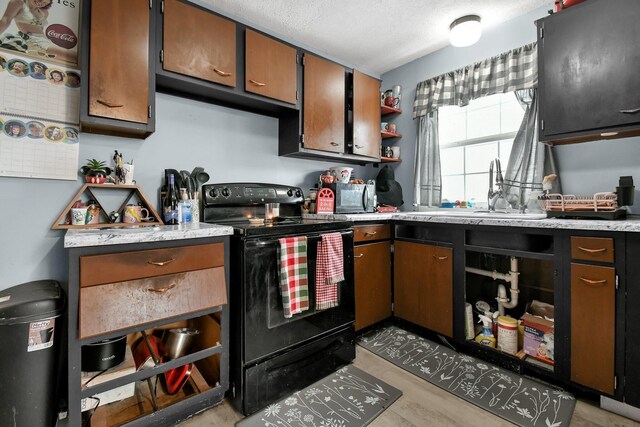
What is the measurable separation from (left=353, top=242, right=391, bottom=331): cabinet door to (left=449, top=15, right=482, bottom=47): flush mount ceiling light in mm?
1799

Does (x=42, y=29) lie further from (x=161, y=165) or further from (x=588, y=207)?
(x=588, y=207)

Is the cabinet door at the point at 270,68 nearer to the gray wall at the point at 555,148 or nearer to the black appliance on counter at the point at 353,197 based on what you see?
the black appliance on counter at the point at 353,197

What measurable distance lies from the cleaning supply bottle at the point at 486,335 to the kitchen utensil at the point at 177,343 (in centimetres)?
191

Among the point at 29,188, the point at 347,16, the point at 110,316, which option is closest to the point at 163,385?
the point at 110,316

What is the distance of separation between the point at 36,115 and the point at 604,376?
3342 mm

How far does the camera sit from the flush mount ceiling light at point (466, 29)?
A: 240cm

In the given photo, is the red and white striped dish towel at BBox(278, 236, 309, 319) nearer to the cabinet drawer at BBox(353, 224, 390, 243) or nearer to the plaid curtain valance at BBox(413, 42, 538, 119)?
the cabinet drawer at BBox(353, 224, 390, 243)

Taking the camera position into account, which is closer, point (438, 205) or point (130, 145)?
point (130, 145)

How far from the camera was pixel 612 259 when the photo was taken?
5.06ft

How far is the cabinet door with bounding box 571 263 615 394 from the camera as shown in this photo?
155 centimetres

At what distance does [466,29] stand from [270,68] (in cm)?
161

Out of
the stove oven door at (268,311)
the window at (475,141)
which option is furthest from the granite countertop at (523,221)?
the window at (475,141)

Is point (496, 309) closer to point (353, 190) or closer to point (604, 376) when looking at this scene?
point (604, 376)

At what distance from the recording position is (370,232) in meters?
2.43
